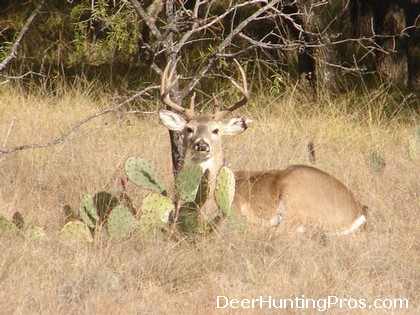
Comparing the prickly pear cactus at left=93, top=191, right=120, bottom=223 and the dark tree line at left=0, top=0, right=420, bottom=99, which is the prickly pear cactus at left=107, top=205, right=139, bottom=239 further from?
the dark tree line at left=0, top=0, right=420, bottom=99

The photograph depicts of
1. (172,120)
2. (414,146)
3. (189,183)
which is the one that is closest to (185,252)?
(189,183)

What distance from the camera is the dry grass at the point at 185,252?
4.98 meters

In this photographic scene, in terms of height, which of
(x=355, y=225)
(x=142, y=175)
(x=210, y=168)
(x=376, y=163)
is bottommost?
(x=376, y=163)

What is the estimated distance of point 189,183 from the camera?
19.4ft

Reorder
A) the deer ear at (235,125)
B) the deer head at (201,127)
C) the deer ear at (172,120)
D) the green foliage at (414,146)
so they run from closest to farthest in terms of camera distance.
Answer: the deer head at (201,127) < the deer ear at (172,120) < the deer ear at (235,125) < the green foliage at (414,146)

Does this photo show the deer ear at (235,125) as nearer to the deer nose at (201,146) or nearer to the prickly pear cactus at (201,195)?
the deer nose at (201,146)

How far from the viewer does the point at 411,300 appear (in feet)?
17.0

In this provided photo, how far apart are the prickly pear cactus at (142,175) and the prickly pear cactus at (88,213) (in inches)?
11.0

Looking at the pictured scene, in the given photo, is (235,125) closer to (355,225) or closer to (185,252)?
(355,225)

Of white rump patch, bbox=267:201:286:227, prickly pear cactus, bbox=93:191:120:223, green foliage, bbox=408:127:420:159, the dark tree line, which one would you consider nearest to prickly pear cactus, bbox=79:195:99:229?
prickly pear cactus, bbox=93:191:120:223

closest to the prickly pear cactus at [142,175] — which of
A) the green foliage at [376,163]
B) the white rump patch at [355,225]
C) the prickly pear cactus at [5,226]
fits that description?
the prickly pear cactus at [5,226]

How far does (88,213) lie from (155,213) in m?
0.39

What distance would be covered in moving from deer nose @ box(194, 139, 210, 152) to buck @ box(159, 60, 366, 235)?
0.4 inches

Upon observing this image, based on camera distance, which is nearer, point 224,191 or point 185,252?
point 185,252
